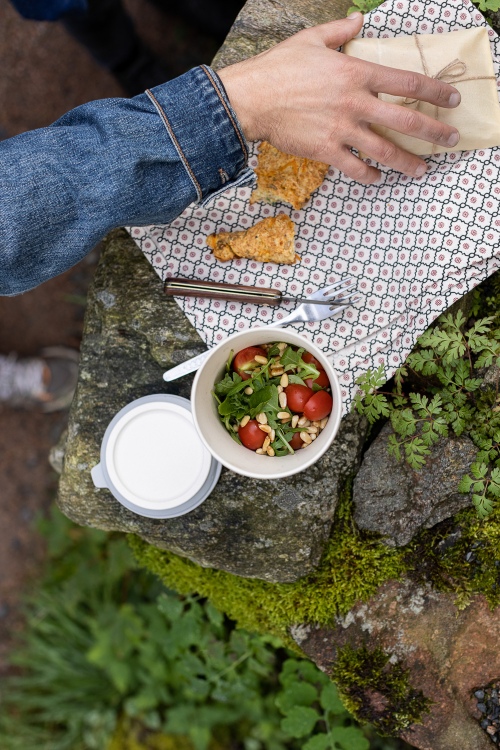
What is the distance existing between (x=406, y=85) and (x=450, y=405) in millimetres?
1045

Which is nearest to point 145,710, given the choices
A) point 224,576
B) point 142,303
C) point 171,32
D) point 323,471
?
point 224,576

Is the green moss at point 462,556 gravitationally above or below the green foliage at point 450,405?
below

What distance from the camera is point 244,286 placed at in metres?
2.38

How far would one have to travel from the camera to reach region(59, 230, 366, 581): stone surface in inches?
93.7

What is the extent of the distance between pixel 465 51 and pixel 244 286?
108 centimetres

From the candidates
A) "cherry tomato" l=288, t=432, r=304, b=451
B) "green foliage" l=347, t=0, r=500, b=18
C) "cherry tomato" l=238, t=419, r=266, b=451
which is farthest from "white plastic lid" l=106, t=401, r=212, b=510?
"green foliage" l=347, t=0, r=500, b=18

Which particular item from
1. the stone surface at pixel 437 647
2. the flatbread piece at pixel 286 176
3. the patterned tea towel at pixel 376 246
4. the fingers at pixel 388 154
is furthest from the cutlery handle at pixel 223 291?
the stone surface at pixel 437 647

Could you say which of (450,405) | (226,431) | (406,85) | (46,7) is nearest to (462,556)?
(450,405)

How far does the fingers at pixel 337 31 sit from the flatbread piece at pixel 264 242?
586mm

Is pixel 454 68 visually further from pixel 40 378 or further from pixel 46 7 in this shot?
pixel 40 378

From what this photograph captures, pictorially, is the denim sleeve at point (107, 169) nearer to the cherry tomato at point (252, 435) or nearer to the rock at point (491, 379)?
the cherry tomato at point (252, 435)

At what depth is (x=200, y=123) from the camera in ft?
6.73

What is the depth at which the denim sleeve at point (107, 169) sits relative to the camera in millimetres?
1946

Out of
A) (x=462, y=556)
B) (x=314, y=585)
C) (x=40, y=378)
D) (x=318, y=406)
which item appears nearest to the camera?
(x=318, y=406)
